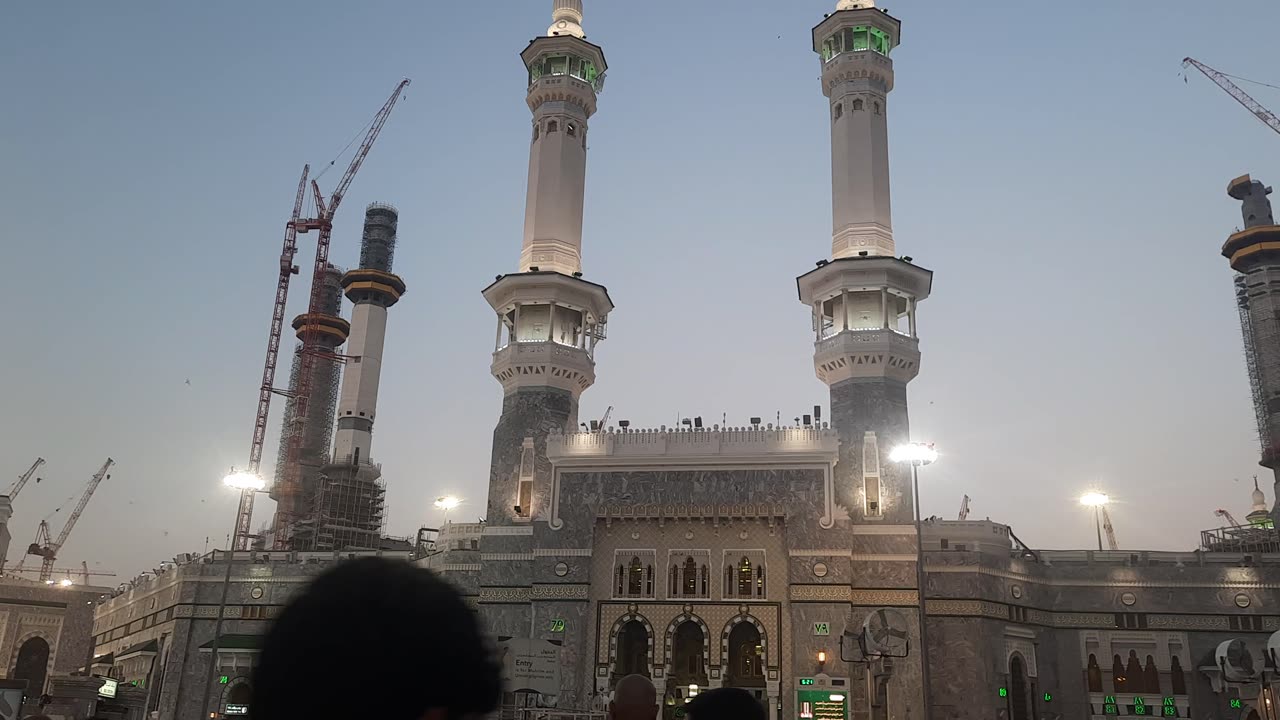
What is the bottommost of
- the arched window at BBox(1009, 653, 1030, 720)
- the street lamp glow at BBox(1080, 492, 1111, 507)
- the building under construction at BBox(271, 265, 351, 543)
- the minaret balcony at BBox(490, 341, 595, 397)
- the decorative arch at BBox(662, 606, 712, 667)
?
the arched window at BBox(1009, 653, 1030, 720)

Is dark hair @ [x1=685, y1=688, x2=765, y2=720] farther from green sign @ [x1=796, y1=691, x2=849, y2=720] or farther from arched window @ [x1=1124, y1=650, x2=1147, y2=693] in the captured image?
arched window @ [x1=1124, y1=650, x2=1147, y2=693]

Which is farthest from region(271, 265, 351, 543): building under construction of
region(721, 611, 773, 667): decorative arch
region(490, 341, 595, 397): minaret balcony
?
region(721, 611, 773, 667): decorative arch

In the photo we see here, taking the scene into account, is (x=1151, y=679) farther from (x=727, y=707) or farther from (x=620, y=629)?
(x=727, y=707)

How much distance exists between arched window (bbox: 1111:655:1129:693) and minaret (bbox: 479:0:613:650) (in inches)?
1132

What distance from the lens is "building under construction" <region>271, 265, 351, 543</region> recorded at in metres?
118

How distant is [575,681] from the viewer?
48406 mm

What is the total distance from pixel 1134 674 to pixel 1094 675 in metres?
1.82

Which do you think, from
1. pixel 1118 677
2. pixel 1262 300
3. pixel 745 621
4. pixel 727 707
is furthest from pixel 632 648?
pixel 1262 300

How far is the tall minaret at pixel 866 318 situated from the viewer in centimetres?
4975

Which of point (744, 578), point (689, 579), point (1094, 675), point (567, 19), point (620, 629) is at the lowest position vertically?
point (1094, 675)

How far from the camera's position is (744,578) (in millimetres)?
49156

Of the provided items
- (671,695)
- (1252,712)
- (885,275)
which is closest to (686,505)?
(671,695)

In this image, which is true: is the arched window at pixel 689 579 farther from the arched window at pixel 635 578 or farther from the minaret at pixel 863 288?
the minaret at pixel 863 288

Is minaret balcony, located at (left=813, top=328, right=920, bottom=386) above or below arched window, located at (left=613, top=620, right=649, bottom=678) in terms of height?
above
